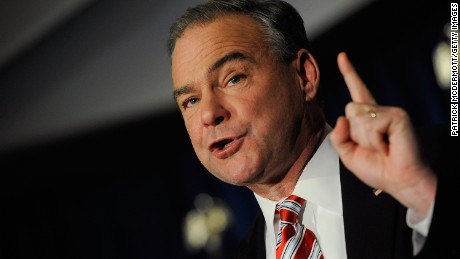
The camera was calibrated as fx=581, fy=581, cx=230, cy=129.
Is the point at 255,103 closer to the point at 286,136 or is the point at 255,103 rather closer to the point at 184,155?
the point at 286,136

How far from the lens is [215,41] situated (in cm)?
144

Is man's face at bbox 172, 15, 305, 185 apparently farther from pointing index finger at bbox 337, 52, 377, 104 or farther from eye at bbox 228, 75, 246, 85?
pointing index finger at bbox 337, 52, 377, 104

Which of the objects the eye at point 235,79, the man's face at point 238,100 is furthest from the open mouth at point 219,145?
the eye at point 235,79

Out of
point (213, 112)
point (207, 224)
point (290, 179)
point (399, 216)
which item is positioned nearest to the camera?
point (399, 216)

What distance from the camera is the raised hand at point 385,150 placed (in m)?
0.93

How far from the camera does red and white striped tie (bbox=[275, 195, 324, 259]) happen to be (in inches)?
51.1

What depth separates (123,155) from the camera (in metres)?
3.71

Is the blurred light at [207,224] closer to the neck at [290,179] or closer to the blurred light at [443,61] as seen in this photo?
the blurred light at [443,61]

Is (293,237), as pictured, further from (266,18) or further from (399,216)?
(266,18)

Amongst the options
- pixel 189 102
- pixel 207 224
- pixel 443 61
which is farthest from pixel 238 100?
pixel 207 224

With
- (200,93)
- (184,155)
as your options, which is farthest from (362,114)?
(184,155)

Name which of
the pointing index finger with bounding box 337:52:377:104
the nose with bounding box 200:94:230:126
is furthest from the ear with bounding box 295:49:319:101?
the pointing index finger with bounding box 337:52:377:104

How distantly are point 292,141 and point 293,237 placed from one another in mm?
227

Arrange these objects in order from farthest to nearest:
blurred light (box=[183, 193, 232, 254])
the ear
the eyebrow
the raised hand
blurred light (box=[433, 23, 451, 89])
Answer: blurred light (box=[183, 193, 232, 254]) → blurred light (box=[433, 23, 451, 89]) → the ear → the eyebrow → the raised hand
